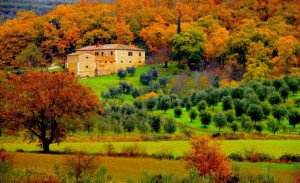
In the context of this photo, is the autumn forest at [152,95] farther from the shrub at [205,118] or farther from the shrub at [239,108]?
the shrub at [205,118]

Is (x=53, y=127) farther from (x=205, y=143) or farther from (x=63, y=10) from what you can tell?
(x=63, y=10)

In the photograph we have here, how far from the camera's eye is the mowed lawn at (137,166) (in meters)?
23.4

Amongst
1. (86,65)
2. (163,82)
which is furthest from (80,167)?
(86,65)

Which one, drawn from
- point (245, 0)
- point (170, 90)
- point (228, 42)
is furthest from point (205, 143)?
point (245, 0)

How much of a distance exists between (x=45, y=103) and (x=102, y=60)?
56.0 m

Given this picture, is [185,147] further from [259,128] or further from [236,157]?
[259,128]

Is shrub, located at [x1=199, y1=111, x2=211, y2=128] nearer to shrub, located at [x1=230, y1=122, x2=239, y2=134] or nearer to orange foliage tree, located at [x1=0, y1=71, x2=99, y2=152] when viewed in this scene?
shrub, located at [x1=230, y1=122, x2=239, y2=134]

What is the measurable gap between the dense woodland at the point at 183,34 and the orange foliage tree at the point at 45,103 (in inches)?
1863

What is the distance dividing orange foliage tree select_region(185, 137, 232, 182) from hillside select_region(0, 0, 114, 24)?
126 metres

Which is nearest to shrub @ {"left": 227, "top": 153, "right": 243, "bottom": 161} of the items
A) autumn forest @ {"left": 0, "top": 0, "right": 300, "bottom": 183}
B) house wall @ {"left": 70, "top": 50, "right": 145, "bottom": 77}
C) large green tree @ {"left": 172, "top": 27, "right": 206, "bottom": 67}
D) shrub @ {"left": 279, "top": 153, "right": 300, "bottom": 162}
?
autumn forest @ {"left": 0, "top": 0, "right": 300, "bottom": 183}

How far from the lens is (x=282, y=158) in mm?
27984

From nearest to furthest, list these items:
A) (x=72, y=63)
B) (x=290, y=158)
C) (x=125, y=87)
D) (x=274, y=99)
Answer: (x=290, y=158), (x=274, y=99), (x=125, y=87), (x=72, y=63)

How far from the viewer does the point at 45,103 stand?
2912 cm

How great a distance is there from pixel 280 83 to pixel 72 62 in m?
46.3
